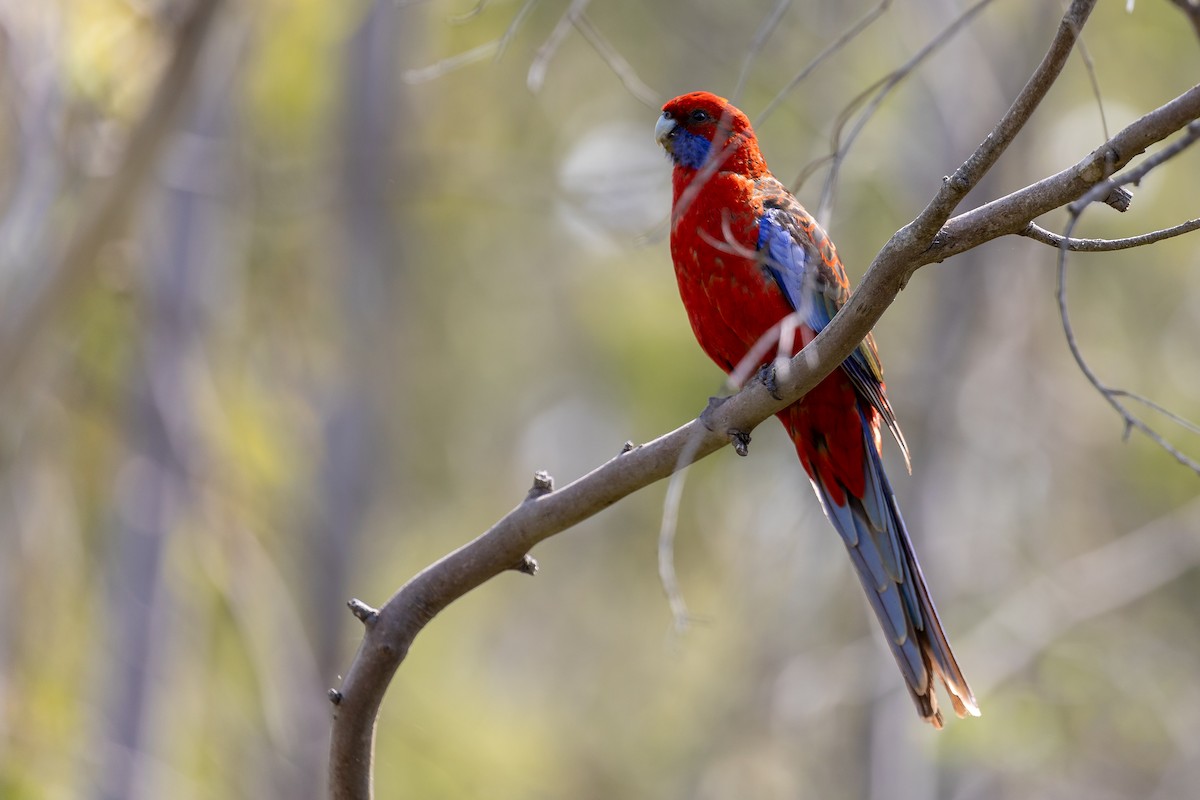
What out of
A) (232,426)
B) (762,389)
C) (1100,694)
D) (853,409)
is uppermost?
(232,426)

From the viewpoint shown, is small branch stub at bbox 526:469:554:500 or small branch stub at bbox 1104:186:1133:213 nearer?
small branch stub at bbox 1104:186:1133:213

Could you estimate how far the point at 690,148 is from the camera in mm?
5309

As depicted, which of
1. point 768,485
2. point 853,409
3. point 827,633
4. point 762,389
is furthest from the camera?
point 827,633

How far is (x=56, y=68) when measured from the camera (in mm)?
7516

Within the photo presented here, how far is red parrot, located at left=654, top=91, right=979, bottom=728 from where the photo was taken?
4.37 meters

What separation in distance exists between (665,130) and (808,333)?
50.7 inches

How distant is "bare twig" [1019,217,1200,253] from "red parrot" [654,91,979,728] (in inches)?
62.3

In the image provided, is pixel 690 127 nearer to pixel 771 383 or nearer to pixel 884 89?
pixel 884 89

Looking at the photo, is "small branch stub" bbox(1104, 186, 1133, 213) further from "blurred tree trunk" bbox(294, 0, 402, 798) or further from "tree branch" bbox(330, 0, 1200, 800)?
"blurred tree trunk" bbox(294, 0, 402, 798)

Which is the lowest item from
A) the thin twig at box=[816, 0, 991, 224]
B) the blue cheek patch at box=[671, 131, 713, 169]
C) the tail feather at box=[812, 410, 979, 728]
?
the tail feather at box=[812, 410, 979, 728]

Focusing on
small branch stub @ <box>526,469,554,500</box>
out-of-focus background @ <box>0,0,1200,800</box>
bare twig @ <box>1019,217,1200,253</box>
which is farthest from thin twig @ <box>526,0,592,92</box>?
out-of-focus background @ <box>0,0,1200,800</box>

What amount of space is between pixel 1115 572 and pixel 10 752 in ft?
27.3

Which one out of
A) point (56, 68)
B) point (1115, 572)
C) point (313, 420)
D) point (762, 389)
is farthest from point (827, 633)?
point (762, 389)

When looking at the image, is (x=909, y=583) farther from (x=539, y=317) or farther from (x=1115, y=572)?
(x=539, y=317)
